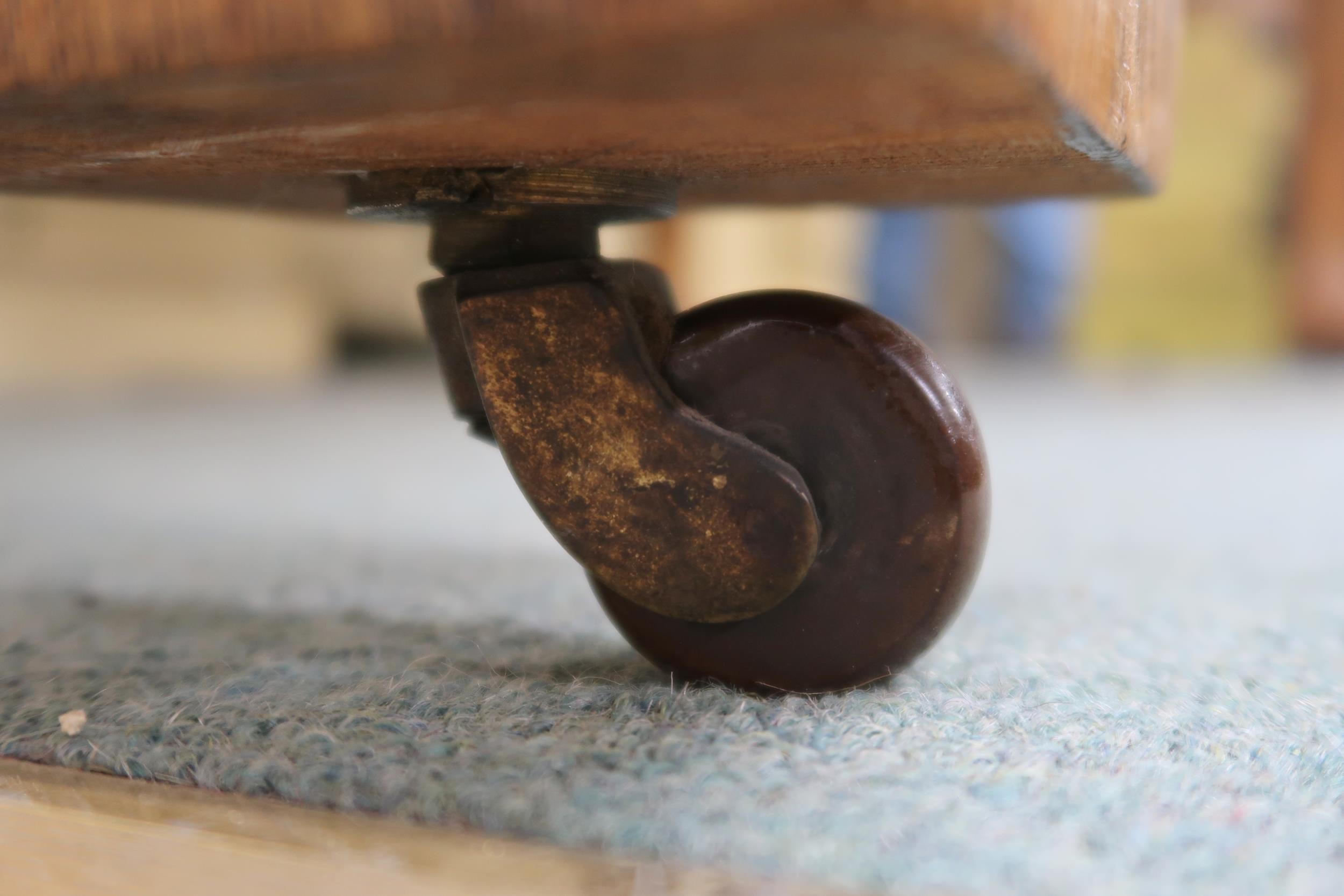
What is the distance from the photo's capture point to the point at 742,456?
428 mm

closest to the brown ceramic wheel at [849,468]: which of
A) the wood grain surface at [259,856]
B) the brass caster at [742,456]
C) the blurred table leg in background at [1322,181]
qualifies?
the brass caster at [742,456]

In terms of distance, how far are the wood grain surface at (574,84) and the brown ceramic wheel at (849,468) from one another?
0.07 meters

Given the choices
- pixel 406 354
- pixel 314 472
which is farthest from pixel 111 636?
pixel 406 354

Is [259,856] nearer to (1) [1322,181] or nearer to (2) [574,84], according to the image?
(2) [574,84]

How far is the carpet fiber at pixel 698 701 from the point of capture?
0.34 meters

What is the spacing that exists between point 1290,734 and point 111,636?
51 cm

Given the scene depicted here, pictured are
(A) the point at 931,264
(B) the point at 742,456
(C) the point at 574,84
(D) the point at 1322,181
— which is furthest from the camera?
(A) the point at 931,264

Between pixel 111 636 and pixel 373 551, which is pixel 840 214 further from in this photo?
pixel 111 636

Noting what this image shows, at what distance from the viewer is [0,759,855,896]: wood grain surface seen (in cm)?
32

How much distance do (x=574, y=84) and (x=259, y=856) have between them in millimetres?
235

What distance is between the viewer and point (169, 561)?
0.76m

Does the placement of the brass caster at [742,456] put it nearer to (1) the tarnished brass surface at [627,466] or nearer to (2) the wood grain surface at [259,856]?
(1) the tarnished brass surface at [627,466]

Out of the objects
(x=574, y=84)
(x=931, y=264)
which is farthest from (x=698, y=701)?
(x=931, y=264)

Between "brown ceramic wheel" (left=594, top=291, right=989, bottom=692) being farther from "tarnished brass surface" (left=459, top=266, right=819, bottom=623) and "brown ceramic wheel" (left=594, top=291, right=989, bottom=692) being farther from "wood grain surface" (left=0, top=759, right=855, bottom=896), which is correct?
"wood grain surface" (left=0, top=759, right=855, bottom=896)
